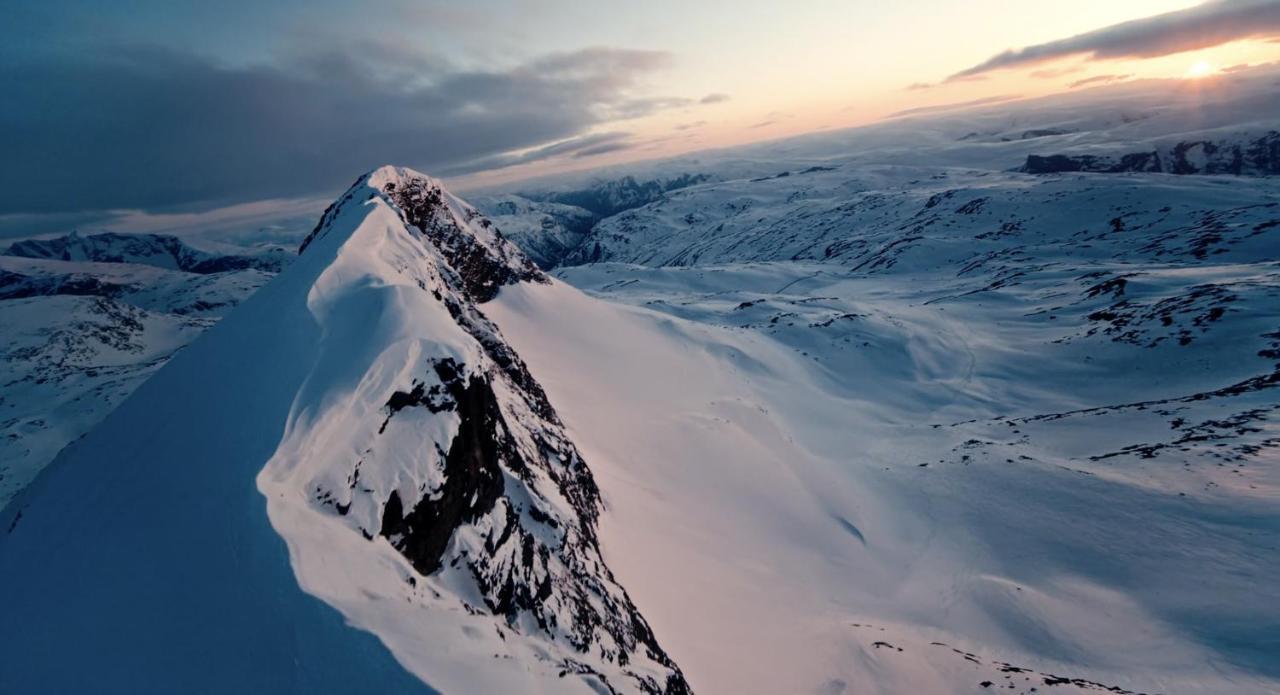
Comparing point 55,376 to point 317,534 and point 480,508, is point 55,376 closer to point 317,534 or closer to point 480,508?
point 480,508

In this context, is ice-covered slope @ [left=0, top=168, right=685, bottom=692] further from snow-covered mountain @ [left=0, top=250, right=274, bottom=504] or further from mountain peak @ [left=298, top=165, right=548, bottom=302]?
snow-covered mountain @ [left=0, top=250, right=274, bottom=504]

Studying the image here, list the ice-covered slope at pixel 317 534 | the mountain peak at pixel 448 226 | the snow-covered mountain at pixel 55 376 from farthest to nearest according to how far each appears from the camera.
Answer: the snow-covered mountain at pixel 55 376
the mountain peak at pixel 448 226
the ice-covered slope at pixel 317 534

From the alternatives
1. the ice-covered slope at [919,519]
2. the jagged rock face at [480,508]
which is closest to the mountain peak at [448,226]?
the ice-covered slope at [919,519]

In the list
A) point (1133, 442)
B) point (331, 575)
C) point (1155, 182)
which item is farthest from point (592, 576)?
point (1155, 182)

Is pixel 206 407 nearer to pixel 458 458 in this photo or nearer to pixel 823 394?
pixel 458 458

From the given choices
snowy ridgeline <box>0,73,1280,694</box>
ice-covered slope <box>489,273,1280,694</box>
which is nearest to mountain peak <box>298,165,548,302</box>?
snowy ridgeline <box>0,73,1280,694</box>

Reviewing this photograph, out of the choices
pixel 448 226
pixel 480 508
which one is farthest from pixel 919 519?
pixel 448 226

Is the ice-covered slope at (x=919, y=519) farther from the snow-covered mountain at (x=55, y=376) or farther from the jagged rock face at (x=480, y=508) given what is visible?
the snow-covered mountain at (x=55, y=376)

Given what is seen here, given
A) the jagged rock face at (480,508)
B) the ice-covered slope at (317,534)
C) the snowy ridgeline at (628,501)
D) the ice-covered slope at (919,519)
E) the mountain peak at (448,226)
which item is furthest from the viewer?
the mountain peak at (448,226)
